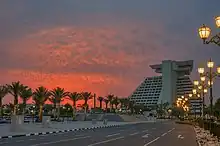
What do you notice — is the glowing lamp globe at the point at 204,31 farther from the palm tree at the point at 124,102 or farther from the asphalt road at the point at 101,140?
the palm tree at the point at 124,102

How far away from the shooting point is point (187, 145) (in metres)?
23.7

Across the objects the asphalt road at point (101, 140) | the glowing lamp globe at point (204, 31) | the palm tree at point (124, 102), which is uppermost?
the glowing lamp globe at point (204, 31)

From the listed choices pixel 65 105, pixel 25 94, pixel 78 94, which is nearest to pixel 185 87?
pixel 65 105

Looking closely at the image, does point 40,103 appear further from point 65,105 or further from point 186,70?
point 186,70

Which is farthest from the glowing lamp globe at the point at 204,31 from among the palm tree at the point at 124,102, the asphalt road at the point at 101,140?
the palm tree at the point at 124,102

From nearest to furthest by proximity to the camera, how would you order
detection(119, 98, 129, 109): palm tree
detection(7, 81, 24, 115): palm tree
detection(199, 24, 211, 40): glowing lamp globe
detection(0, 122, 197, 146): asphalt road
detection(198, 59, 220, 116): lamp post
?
detection(199, 24, 211, 40): glowing lamp globe, detection(0, 122, 197, 146): asphalt road, detection(198, 59, 220, 116): lamp post, detection(7, 81, 24, 115): palm tree, detection(119, 98, 129, 109): palm tree

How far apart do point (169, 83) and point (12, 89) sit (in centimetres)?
13491

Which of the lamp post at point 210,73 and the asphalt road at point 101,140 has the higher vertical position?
the lamp post at point 210,73

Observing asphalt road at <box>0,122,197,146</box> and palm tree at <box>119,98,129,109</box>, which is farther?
palm tree at <box>119,98,129,109</box>

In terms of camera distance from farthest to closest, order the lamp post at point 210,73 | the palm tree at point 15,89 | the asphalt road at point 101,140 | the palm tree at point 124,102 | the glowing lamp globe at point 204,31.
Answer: the palm tree at point 124,102
the palm tree at point 15,89
the lamp post at point 210,73
the asphalt road at point 101,140
the glowing lamp globe at point 204,31

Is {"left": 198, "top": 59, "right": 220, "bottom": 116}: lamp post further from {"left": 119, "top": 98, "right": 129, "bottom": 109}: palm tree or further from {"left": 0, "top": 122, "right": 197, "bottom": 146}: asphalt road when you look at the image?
{"left": 119, "top": 98, "right": 129, "bottom": 109}: palm tree

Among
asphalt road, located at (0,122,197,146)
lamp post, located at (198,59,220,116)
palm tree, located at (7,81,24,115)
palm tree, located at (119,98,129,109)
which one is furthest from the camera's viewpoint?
palm tree, located at (119,98,129,109)

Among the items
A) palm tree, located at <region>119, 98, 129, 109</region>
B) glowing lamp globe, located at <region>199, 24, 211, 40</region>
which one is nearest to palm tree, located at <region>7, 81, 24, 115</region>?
glowing lamp globe, located at <region>199, 24, 211, 40</region>

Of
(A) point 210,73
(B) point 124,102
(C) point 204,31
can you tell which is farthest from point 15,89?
(B) point 124,102
